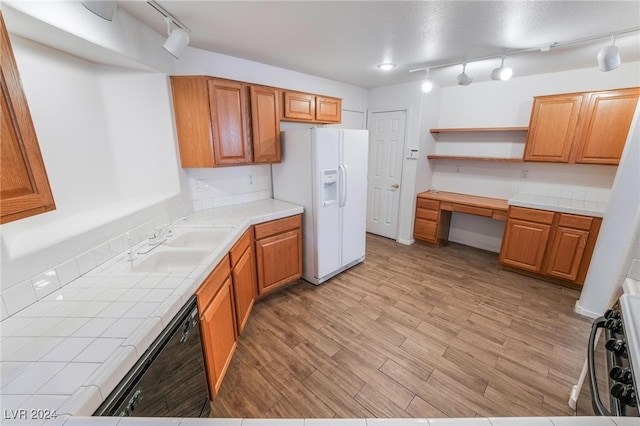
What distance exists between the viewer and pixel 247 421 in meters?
0.60

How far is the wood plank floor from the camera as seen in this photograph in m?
1.63

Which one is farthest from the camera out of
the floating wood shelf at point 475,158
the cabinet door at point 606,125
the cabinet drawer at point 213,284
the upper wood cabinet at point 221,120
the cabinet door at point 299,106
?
the floating wood shelf at point 475,158

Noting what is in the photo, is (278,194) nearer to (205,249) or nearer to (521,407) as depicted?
(205,249)

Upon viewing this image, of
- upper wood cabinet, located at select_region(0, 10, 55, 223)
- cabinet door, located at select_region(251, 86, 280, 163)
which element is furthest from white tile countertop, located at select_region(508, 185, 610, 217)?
upper wood cabinet, located at select_region(0, 10, 55, 223)

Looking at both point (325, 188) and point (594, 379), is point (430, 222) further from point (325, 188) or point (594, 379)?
point (594, 379)

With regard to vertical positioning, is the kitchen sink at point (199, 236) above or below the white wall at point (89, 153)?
below

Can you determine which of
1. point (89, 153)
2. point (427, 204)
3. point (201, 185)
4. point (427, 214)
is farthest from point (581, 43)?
point (89, 153)

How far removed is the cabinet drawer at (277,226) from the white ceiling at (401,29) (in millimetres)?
1579

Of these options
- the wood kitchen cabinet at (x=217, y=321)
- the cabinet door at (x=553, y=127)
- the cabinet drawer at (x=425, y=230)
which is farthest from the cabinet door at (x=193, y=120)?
the cabinet door at (x=553, y=127)

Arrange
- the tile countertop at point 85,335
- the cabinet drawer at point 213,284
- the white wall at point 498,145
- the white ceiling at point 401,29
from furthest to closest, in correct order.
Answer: the white wall at point 498,145
the white ceiling at point 401,29
the cabinet drawer at point 213,284
the tile countertop at point 85,335

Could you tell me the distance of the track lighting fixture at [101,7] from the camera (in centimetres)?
118

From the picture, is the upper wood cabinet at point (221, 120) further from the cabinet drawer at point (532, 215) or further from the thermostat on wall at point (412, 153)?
the cabinet drawer at point (532, 215)

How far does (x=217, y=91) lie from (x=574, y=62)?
3530mm

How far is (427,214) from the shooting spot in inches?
154
